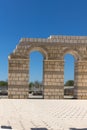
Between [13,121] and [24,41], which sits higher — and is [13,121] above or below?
below

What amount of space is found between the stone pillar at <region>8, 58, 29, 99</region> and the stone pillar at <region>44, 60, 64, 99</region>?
1354mm

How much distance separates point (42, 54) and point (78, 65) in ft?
8.72

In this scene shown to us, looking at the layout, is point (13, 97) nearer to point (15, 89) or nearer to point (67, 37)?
point (15, 89)

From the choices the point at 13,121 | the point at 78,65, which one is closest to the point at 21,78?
the point at 78,65

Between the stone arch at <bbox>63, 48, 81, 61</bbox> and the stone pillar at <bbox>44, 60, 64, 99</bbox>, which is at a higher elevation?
the stone arch at <bbox>63, 48, 81, 61</bbox>

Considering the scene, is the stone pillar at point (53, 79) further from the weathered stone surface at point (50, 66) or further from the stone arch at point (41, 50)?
the stone arch at point (41, 50)

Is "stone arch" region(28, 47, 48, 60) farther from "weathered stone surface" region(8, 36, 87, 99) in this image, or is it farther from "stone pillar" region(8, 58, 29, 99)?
"stone pillar" region(8, 58, 29, 99)

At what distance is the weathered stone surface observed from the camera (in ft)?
64.6

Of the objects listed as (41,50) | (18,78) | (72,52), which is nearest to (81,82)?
(72,52)

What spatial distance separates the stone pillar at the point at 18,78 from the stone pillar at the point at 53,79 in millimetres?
1354

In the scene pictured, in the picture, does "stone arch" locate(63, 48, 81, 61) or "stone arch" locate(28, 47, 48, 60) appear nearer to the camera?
"stone arch" locate(28, 47, 48, 60)

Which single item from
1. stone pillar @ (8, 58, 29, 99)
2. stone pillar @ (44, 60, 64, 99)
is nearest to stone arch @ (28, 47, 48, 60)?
stone pillar @ (44, 60, 64, 99)

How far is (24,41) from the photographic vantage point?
20.0 metres

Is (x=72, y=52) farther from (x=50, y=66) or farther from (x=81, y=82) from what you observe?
(x=81, y=82)
